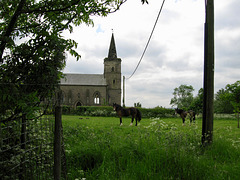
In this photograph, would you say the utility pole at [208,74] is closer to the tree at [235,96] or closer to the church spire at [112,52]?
the tree at [235,96]

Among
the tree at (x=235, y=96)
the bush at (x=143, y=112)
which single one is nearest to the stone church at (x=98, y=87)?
the bush at (x=143, y=112)

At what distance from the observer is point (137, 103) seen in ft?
143

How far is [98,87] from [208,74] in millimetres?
48548

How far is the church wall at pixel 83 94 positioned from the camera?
175 feet

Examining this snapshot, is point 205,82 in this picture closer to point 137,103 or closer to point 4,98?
point 4,98

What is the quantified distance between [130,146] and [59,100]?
2310 millimetres

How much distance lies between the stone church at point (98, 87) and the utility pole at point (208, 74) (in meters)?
46.4

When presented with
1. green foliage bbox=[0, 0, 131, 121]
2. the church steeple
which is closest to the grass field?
green foliage bbox=[0, 0, 131, 121]

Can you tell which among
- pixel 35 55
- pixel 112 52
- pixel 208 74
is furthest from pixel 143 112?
pixel 112 52

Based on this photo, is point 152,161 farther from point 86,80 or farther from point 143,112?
point 86,80

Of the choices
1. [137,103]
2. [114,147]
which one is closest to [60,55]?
[114,147]

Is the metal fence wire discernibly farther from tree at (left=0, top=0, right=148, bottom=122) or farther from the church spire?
the church spire

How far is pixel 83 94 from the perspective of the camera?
5347 centimetres

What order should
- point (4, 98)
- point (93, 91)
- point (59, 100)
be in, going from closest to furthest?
point (4, 98) → point (59, 100) → point (93, 91)
